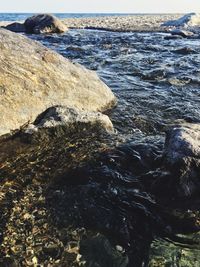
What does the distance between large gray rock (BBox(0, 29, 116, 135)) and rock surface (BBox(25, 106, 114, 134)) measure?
298mm

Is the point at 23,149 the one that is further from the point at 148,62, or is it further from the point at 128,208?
the point at 148,62

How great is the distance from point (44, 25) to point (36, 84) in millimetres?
31217

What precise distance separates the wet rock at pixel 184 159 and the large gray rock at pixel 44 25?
33.8 m

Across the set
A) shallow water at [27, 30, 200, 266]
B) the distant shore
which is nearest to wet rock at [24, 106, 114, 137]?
shallow water at [27, 30, 200, 266]

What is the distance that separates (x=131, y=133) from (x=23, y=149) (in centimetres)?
263

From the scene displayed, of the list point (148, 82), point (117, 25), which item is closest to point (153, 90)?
point (148, 82)

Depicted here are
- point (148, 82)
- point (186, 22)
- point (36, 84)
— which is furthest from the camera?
point (186, 22)

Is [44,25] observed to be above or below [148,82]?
below

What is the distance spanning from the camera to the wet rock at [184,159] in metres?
6.15

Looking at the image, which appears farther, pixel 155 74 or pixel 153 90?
pixel 155 74

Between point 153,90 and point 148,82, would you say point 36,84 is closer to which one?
point 153,90

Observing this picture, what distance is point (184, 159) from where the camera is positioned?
6.32 metres

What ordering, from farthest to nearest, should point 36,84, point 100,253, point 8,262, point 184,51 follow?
point 184,51, point 36,84, point 100,253, point 8,262

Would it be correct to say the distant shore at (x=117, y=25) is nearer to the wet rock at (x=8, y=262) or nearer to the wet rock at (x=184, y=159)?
the wet rock at (x=184, y=159)
